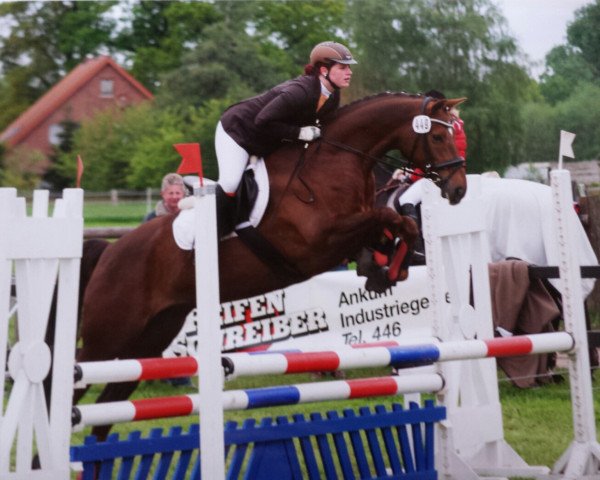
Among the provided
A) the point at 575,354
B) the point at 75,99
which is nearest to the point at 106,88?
the point at 75,99

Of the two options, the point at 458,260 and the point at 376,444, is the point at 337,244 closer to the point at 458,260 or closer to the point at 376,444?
the point at 458,260

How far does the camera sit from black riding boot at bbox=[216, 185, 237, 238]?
513 cm

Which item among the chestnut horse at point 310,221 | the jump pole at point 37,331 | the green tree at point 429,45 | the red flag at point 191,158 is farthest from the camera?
the green tree at point 429,45

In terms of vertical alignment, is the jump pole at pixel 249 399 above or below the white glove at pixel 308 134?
below

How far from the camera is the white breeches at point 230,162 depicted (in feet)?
16.8

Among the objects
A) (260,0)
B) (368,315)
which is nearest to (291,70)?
(260,0)

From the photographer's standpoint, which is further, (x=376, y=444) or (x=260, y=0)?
(x=260, y=0)

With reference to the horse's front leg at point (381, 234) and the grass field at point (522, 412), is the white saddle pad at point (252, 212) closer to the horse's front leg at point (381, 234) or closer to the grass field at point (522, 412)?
the horse's front leg at point (381, 234)

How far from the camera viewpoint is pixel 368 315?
777 centimetres

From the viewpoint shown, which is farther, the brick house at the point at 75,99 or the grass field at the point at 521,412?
the brick house at the point at 75,99

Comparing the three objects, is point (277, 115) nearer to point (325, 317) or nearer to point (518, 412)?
point (518, 412)

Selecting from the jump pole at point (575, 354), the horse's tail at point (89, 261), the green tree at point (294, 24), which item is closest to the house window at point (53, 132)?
the green tree at point (294, 24)

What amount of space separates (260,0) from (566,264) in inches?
1901

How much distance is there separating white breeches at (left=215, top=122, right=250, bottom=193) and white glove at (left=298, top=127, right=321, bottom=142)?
0.30 metres
